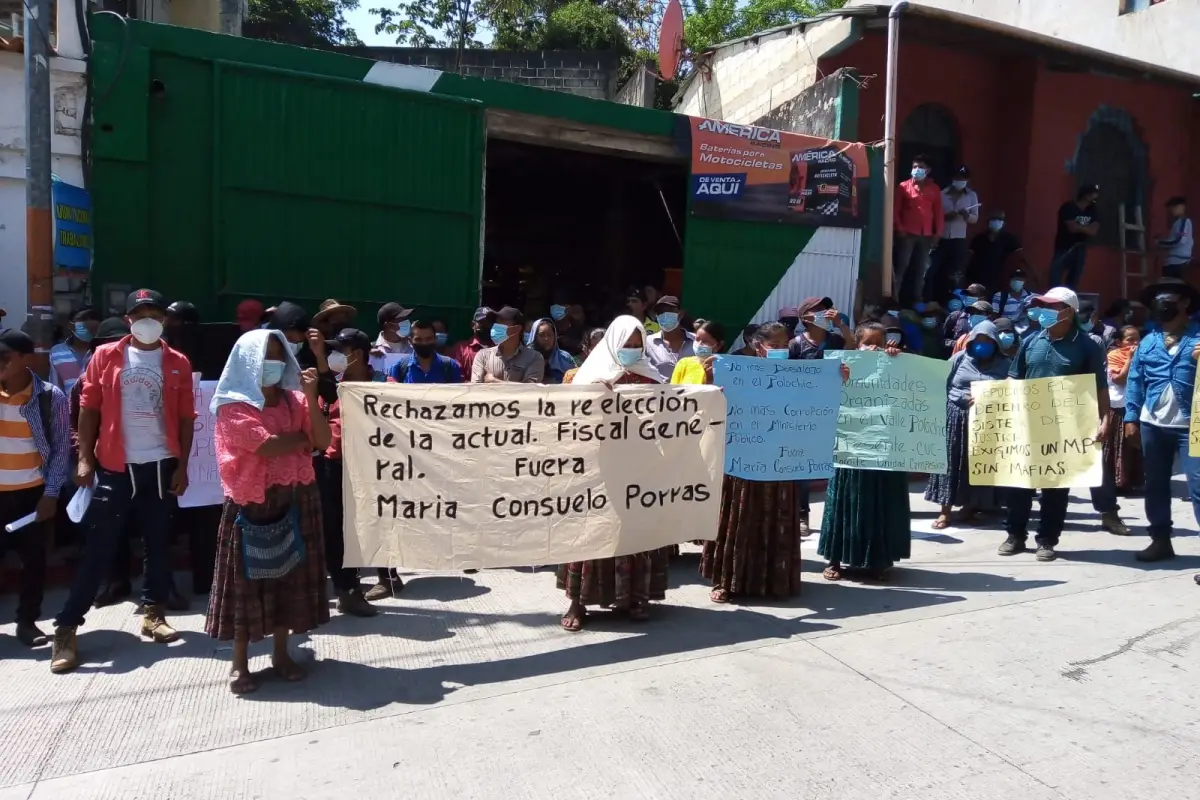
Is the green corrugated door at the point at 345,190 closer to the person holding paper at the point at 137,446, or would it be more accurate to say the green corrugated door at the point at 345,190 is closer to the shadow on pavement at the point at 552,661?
the person holding paper at the point at 137,446

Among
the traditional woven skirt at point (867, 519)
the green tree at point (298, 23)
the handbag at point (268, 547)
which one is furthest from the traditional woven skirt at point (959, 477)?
the green tree at point (298, 23)

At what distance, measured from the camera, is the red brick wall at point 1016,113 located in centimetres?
1412

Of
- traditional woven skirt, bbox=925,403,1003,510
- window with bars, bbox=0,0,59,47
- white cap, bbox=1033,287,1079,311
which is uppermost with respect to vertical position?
window with bars, bbox=0,0,59,47

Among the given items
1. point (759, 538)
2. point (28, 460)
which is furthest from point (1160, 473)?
point (28, 460)

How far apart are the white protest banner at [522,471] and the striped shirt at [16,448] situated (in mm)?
1687

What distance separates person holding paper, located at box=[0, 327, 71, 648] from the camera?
4883 mm

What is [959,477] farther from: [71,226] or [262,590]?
[71,226]

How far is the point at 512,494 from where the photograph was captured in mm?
4988

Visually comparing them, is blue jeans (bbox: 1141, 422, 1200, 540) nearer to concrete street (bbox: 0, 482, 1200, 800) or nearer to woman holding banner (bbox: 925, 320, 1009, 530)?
concrete street (bbox: 0, 482, 1200, 800)

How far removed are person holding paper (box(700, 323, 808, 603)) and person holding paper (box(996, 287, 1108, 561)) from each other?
214 centimetres

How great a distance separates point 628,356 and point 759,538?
143 centimetres

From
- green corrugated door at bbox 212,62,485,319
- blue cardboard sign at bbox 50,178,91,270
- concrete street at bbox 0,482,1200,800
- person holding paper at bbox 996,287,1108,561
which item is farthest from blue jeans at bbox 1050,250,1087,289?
blue cardboard sign at bbox 50,178,91,270

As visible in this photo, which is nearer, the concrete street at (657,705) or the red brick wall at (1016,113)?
the concrete street at (657,705)

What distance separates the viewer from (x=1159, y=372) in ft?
21.8
